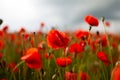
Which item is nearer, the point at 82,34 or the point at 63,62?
the point at 63,62

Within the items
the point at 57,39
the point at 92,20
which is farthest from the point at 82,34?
the point at 57,39

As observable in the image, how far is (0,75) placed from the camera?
2.77 meters

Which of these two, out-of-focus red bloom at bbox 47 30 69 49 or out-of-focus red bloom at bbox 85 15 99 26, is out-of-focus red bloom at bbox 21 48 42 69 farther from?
out-of-focus red bloom at bbox 85 15 99 26

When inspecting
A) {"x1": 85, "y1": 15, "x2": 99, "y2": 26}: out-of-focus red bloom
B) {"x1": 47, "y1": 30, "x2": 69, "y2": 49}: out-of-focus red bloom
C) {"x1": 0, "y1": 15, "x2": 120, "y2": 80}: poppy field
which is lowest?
{"x1": 0, "y1": 15, "x2": 120, "y2": 80}: poppy field

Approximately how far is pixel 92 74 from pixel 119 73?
168cm

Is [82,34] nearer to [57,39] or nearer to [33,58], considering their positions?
[57,39]

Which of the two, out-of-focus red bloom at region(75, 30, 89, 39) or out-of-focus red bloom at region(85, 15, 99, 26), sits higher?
out-of-focus red bloom at region(85, 15, 99, 26)

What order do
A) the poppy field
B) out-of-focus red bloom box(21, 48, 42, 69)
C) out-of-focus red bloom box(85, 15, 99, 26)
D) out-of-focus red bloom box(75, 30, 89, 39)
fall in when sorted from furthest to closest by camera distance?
1. out-of-focus red bloom box(75, 30, 89, 39)
2. out-of-focus red bloom box(85, 15, 99, 26)
3. the poppy field
4. out-of-focus red bloom box(21, 48, 42, 69)

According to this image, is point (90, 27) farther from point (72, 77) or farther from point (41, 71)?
point (72, 77)

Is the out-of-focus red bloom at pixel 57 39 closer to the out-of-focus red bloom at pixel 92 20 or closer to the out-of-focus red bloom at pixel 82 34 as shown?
the out-of-focus red bloom at pixel 92 20

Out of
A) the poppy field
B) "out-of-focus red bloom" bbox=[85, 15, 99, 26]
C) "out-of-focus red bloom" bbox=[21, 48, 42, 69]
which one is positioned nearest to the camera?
"out-of-focus red bloom" bbox=[21, 48, 42, 69]

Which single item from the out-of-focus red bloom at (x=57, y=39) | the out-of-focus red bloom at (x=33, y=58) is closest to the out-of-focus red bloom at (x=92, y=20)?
the out-of-focus red bloom at (x=57, y=39)

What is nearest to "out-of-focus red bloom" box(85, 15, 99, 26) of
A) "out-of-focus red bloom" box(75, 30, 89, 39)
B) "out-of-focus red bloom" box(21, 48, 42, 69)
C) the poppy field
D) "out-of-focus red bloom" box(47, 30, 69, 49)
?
the poppy field

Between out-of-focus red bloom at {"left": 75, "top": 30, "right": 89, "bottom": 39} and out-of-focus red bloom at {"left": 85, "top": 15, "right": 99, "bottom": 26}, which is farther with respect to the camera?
out-of-focus red bloom at {"left": 75, "top": 30, "right": 89, "bottom": 39}
